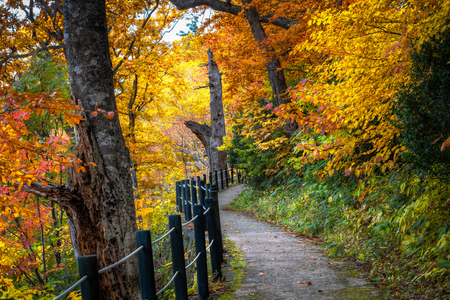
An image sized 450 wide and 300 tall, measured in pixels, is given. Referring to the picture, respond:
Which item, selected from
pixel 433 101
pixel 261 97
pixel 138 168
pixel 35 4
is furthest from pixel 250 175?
pixel 433 101

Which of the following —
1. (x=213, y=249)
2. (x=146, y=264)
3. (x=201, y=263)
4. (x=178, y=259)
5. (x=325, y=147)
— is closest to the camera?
(x=146, y=264)

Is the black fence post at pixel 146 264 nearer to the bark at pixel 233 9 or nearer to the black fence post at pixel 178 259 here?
the black fence post at pixel 178 259

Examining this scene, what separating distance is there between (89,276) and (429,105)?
3.57 metres

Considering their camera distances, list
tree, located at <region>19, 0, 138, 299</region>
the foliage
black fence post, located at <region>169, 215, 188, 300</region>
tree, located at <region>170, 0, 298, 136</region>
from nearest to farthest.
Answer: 1. black fence post, located at <region>169, 215, 188, 300</region>
2. the foliage
3. tree, located at <region>19, 0, 138, 299</region>
4. tree, located at <region>170, 0, 298, 136</region>

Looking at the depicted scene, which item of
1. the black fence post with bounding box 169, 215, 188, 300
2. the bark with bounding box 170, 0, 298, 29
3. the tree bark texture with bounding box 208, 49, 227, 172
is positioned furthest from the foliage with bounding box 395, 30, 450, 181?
the tree bark texture with bounding box 208, 49, 227, 172

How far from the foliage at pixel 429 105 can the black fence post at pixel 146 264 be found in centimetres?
286

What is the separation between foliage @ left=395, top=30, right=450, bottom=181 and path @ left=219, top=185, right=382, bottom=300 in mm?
1634

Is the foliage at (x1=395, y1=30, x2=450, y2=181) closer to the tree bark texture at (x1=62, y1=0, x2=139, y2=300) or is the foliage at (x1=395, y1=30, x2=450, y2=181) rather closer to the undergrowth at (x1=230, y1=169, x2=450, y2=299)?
the undergrowth at (x1=230, y1=169, x2=450, y2=299)

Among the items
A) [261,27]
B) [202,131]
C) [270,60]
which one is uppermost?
[261,27]

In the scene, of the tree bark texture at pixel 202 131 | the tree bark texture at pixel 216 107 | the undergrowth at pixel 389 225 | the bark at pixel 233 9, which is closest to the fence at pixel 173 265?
the undergrowth at pixel 389 225

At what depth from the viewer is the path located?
394cm

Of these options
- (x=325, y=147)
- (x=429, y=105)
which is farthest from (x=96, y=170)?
(x=429, y=105)

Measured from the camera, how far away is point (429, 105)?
3.59 metres

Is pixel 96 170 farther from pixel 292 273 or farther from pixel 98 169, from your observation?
pixel 292 273
